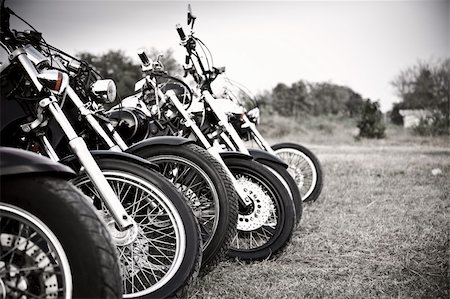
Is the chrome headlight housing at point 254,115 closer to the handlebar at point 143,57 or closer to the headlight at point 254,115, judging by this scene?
the headlight at point 254,115

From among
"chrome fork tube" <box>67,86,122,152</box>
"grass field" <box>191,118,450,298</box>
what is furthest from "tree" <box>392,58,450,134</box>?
"chrome fork tube" <box>67,86,122,152</box>

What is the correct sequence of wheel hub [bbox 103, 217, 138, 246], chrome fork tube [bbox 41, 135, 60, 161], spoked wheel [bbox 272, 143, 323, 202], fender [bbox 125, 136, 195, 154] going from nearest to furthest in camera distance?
wheel hub [bbox 103, 217, 138, 246] < chrome fork tube [bbox 41, 135, 60, 161] < fender [bbox 125, 136, 195, 154] < spoked wheel [bbox 272, 143, 323, 202]

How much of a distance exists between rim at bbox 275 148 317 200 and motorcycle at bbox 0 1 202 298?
3.17 meters

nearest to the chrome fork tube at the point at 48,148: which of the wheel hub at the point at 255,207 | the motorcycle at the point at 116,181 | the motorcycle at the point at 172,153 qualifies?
the motorcycle at the point at 116,181

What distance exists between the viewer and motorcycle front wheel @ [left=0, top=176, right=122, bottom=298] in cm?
151

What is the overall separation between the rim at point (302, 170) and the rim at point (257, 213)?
203cm

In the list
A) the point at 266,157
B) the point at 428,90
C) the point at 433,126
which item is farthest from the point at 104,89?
the point at 428,90

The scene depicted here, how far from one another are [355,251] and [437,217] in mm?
1459

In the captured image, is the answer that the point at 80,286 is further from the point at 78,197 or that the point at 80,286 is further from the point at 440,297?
the point at 440,297

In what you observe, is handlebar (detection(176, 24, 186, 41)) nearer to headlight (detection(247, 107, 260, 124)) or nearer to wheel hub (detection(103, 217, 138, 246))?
headlight (detection(247, 107, 260, 124))

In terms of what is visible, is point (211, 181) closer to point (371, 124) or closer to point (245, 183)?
point (245, 183)

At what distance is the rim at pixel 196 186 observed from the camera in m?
2.61

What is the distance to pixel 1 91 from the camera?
221cm

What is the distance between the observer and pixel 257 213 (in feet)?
10.8
